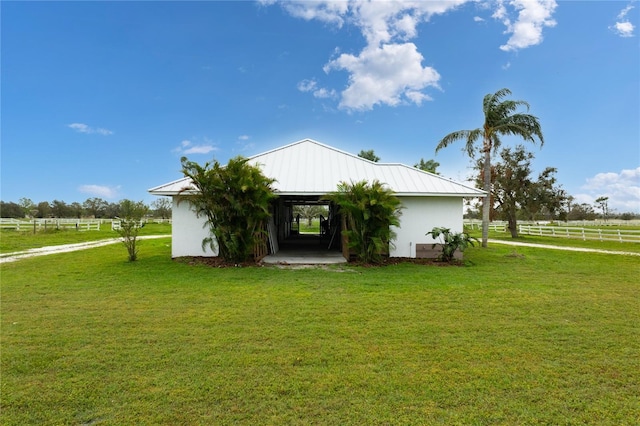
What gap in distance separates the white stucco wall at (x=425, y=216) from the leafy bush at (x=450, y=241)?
497 mm

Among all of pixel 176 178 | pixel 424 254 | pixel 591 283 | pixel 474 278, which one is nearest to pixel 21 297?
pixel 176 178

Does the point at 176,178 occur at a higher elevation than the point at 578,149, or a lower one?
lower

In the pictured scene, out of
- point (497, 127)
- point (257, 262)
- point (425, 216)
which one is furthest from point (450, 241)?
point (497, 127)

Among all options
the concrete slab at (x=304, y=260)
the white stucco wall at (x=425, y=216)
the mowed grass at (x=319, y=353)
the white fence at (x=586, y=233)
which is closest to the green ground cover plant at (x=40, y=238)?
the concrete slab at (x=304, y=260)

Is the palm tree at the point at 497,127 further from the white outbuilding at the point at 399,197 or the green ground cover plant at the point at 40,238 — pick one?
the green ground cover plant at the point at 40,238

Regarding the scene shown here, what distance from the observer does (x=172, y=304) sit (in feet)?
18.3

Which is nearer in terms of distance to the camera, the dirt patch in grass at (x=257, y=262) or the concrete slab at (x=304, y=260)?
the dirt patch in grass at (x=257, y=262)

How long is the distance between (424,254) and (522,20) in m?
9.68

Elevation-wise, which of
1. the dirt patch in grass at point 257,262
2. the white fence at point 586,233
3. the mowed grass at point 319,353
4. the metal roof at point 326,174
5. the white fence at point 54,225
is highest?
Result: the metal roof at point 326,174

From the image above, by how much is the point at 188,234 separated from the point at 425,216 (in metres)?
8.40

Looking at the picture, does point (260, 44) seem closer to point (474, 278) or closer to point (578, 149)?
point (474, 278)

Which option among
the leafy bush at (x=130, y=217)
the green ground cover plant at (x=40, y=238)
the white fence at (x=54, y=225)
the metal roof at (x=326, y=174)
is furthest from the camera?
the white fence at (x=54, y=225)

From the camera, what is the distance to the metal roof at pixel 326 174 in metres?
10.6

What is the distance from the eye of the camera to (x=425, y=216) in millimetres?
11078
